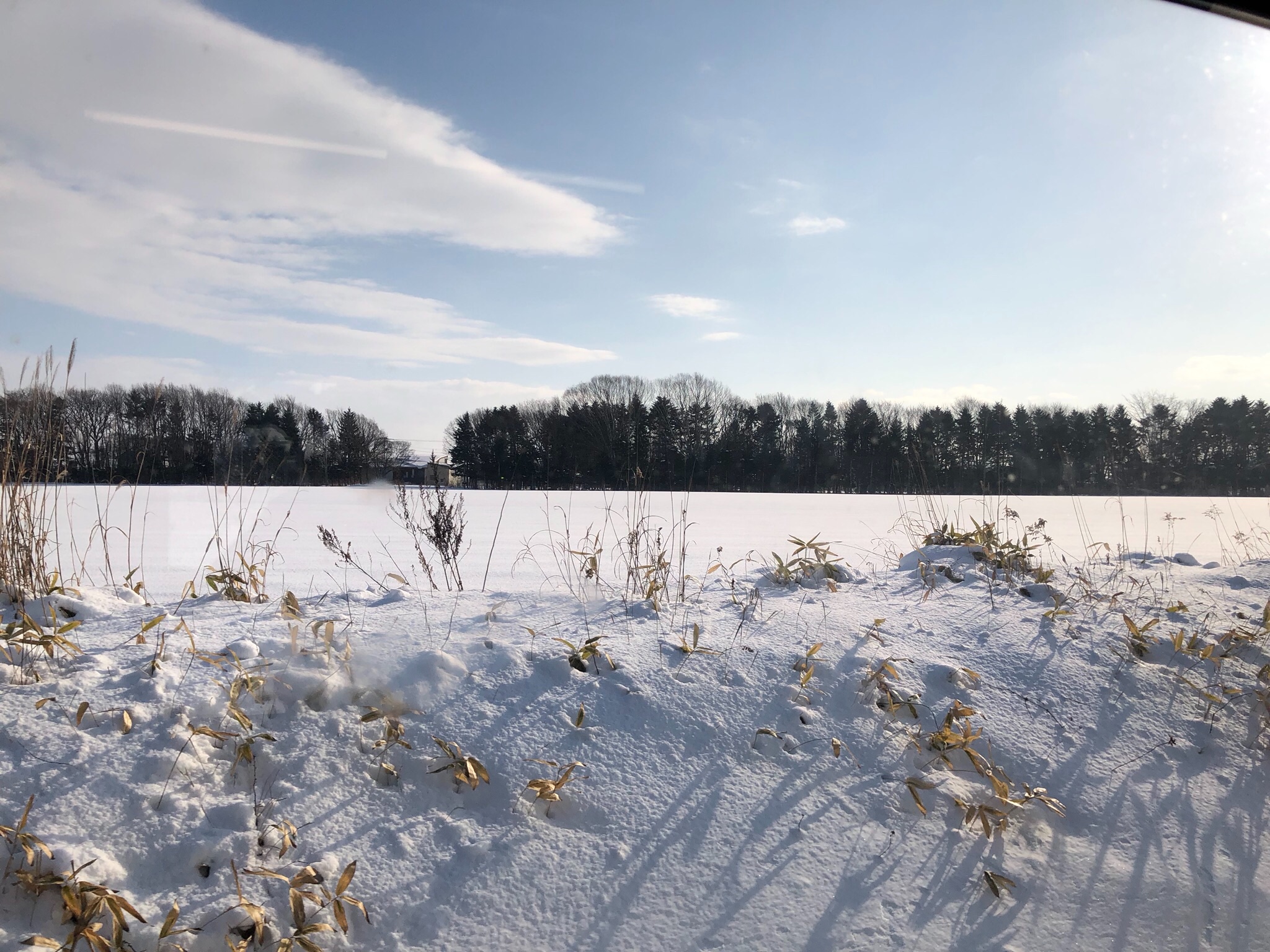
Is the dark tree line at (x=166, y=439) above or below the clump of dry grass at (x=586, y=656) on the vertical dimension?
above

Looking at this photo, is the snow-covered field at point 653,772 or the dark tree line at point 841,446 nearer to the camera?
the snow-covered field at point 653,772

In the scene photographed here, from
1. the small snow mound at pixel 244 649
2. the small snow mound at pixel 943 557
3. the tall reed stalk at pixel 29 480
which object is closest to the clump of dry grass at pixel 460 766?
the small snow mound at pixel 244 649

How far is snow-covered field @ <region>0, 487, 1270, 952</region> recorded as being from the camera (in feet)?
5.45

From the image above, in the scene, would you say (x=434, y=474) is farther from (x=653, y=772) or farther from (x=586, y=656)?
(x=653, y=772)

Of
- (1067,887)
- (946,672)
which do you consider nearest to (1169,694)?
(946,672)

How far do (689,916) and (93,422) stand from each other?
7800 mm

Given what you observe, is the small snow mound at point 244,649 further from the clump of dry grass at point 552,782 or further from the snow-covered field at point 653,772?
the clump of dry grass at point 552,782

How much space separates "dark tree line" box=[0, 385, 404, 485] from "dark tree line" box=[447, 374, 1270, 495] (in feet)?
15.4

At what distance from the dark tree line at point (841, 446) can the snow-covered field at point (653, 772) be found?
304cm

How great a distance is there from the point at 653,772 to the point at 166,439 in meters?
7.99

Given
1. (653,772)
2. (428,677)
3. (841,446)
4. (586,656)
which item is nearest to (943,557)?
(586,656)

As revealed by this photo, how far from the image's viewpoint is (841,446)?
4006cm

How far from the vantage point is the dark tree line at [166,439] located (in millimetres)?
3408

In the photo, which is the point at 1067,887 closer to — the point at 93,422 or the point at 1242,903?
the point at 1242,903
